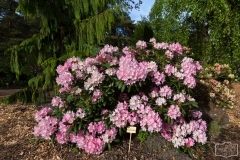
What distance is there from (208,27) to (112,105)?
4804 mm

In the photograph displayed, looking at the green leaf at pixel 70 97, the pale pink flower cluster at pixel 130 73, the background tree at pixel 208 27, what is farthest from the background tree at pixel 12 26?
the pale pink flower cluster at pixel 130 73

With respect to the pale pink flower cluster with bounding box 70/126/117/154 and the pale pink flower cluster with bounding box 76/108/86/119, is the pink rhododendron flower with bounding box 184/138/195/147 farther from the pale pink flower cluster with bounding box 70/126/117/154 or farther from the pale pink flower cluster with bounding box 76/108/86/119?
the pale pink flower cluster with bounding box 76/108/86/119

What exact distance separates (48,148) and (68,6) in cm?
255

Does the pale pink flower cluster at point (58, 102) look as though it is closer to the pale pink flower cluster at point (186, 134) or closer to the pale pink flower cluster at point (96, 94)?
the pale pink flower cluster at point (96, 94)

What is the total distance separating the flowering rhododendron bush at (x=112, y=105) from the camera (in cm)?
193

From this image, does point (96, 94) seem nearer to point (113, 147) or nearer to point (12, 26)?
point (113, 147)

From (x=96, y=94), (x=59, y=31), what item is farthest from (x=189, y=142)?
(x=59, y=31)

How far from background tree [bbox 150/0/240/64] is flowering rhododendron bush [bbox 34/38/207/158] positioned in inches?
142

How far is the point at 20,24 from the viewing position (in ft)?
48.3

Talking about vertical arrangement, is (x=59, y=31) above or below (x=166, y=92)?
above

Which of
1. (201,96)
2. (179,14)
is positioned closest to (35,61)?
(201,96)

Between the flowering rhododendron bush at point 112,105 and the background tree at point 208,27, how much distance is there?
3.61 meters

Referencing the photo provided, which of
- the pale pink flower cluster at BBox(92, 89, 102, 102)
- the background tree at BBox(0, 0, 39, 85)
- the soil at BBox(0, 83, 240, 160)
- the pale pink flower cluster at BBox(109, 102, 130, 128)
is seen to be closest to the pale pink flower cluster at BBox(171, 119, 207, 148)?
the soil at BBox(0, 83, 240, 160)

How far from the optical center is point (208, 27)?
5.77m
